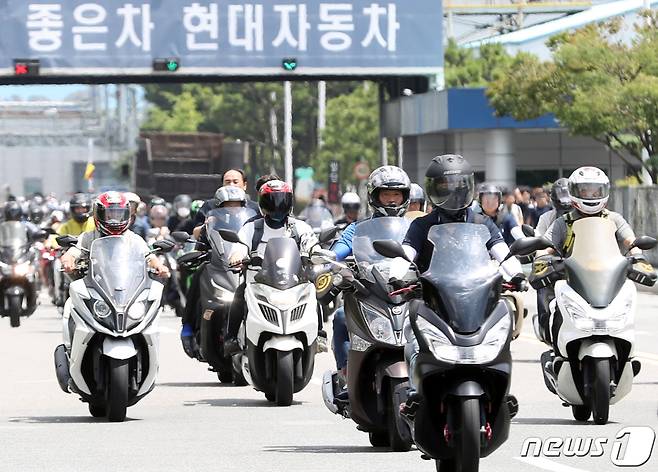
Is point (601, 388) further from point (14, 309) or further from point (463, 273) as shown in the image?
point (14, 309)

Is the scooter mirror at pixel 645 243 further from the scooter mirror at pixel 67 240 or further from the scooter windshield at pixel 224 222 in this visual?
the scooter windshield at pixel 224 222

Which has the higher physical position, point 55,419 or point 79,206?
point 79,206

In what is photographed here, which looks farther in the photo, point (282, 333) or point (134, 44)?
point (134, 44)

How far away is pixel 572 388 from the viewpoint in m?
13.8

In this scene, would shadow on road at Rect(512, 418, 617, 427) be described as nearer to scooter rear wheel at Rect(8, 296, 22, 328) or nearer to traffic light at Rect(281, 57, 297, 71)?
scooter rear wheel at Rect(8, 296, 22, 328)

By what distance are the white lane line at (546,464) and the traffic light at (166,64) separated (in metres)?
30.8

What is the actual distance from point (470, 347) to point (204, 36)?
3281 cm

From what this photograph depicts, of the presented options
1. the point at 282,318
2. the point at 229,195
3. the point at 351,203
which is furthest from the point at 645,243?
the point at 351,203

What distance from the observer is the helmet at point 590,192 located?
14156 mm

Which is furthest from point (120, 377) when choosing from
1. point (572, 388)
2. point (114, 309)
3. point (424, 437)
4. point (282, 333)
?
point (424, 437)

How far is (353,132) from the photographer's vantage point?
79.1 m

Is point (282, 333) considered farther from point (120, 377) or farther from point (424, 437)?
point (424, 437)

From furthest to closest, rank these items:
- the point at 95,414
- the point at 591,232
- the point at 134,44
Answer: the point at 134,44
the point at 95,414
the point at 591,232

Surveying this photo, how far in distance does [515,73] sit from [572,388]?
3359cm
